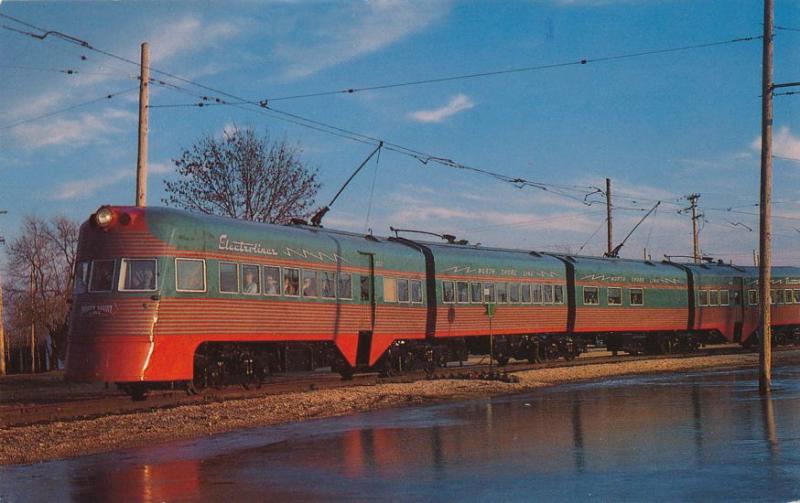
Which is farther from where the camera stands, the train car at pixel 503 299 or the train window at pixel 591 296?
the train window at pixel 591 296

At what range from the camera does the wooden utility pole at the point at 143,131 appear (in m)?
27.0

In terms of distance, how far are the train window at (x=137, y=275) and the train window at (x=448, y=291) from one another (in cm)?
1331

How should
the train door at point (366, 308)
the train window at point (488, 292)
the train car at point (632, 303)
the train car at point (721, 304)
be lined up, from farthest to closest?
the train car at point (721, 304) < the train car at point (632, 303) < the train window at point (488, 292) < the train door at point (366, 308)

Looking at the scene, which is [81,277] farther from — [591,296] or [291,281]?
[591,296]

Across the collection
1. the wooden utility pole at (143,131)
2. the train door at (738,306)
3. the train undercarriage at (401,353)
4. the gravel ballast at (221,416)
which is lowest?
the gravel ballast at (221,416)

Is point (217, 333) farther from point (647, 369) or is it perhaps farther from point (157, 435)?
point (647, 369)

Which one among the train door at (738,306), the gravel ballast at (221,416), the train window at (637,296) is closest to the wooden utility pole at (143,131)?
the gravel ballast at (221,416)

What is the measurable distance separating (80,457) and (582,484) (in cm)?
691

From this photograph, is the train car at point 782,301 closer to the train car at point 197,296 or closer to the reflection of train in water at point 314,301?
the reflection of train in water at point 314,301

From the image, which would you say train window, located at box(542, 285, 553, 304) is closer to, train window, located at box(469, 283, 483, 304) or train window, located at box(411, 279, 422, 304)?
train window, located at box(469, 283, 483, 304)

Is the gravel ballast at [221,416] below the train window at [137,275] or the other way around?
below

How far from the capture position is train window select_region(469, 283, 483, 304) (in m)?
35.1

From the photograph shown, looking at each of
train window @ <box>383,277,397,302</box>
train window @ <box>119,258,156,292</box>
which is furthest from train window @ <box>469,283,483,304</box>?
train window @ <box>119,258,156,292</box>

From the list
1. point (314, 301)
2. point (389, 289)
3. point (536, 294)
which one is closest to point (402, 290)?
point (389, 289)
